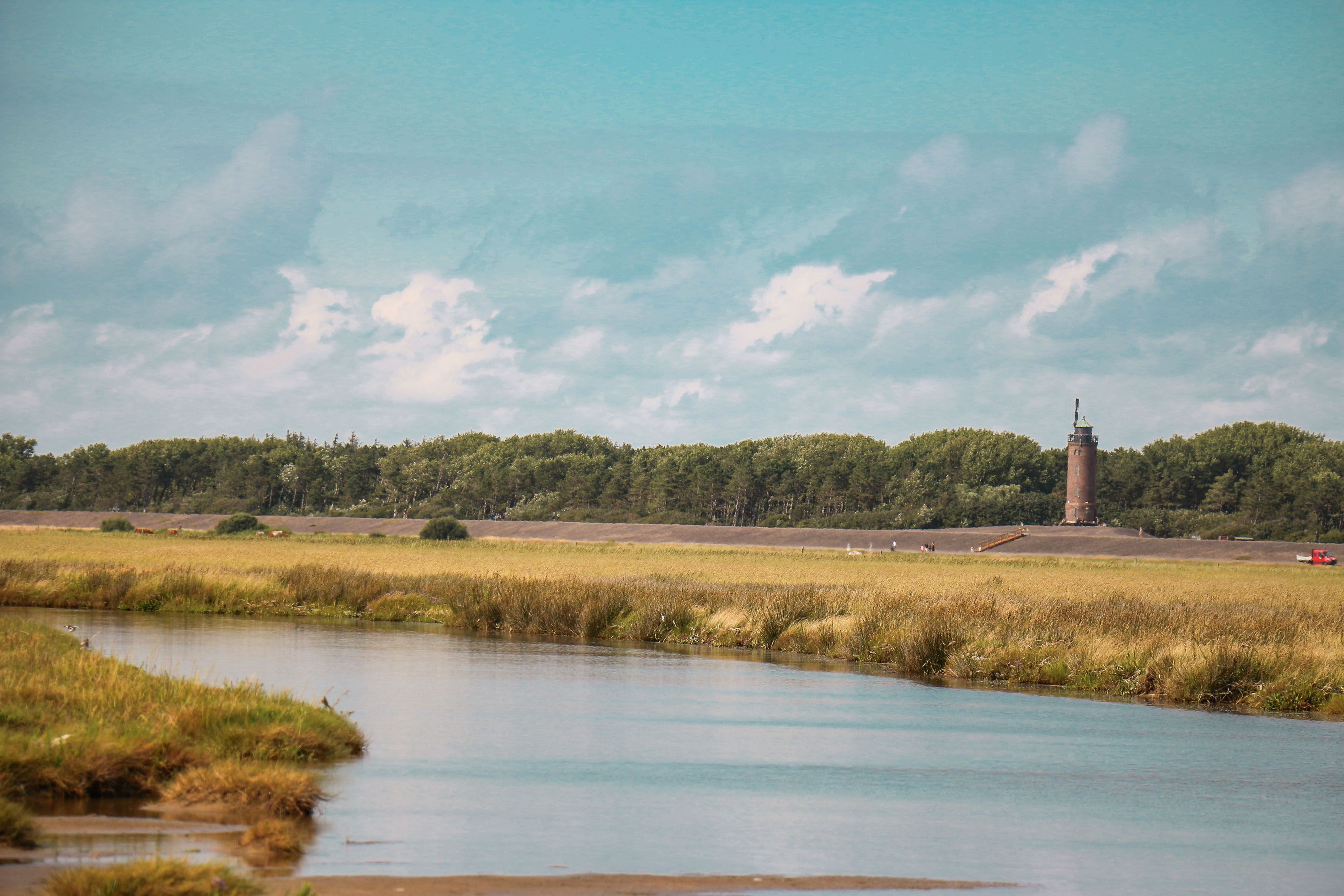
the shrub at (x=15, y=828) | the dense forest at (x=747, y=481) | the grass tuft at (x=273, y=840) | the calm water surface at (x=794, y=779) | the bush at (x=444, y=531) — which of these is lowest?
the calm water surface at (x=794, y=779)

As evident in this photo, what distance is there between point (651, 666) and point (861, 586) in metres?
17.9

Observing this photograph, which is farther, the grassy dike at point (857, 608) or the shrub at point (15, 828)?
the grassy dike at point (857, 608)

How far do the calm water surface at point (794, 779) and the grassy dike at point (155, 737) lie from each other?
2.00ft

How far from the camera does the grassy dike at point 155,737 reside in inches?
470

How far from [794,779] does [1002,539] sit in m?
96.3

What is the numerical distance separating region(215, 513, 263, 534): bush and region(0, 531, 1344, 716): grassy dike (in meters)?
53.1

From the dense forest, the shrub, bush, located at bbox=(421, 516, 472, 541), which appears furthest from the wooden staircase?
the shrub

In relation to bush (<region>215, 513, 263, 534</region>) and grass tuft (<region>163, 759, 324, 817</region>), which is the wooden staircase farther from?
grass tuft (<region>163, 759, 324, 817</region>)

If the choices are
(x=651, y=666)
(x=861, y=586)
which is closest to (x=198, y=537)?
(x=861, y=586)

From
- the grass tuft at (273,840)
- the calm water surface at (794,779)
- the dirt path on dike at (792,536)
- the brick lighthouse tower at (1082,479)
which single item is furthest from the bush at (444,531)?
the grass tuft at (273,840)

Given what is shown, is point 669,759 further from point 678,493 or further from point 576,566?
point 678,493

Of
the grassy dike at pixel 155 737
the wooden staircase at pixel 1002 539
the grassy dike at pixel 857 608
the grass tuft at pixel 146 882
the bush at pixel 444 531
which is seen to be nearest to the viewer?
the grass tuft at pixel 146 882

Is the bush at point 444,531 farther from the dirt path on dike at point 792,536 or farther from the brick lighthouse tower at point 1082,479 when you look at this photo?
the brick lighthouse tower at point 1082,479

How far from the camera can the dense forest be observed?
13825 centimetres
